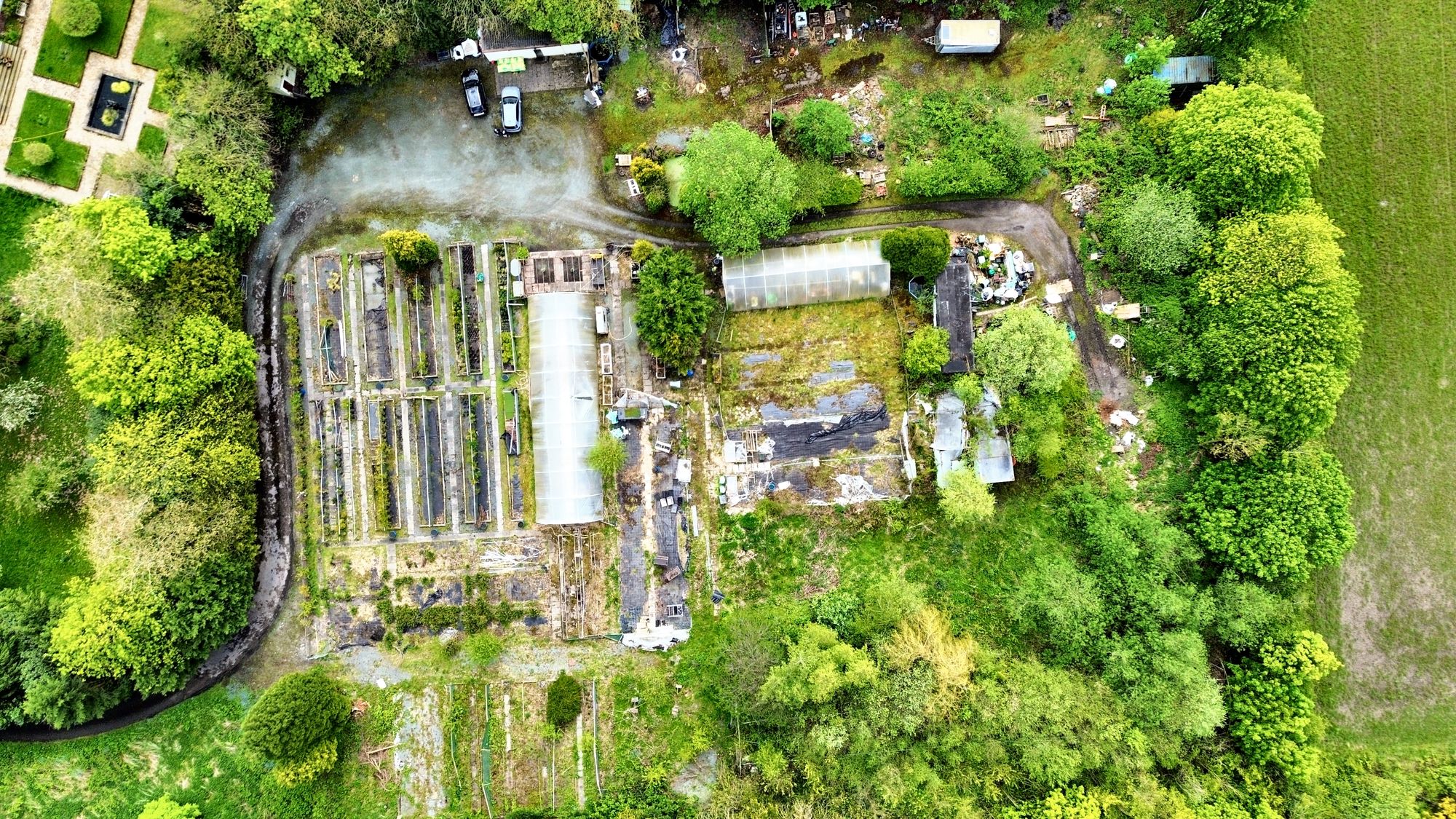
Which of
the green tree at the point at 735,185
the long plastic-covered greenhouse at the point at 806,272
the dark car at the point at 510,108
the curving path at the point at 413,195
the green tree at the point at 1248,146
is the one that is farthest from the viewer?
the curving path at the point at 413,195

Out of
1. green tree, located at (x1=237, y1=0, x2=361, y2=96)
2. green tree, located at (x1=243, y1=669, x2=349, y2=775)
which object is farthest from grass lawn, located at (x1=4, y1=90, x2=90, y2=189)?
green tree, located at (x1=243, y1=669, x2=349, y2=775)

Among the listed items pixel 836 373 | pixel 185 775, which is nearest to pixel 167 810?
pixel 185 775

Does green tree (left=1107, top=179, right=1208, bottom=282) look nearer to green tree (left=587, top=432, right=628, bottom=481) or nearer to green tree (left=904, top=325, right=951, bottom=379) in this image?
green tree (left=904, top=325, right=951, bottom=379)

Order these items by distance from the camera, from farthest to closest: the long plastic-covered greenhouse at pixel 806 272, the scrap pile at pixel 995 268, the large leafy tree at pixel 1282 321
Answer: the scrap pile at pixel 995 268 → the long plastic-covered greenhouse at pixel 806 272 → the large leafy tree at pixel 1282 321

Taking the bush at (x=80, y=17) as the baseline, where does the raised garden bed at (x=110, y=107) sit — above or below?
below

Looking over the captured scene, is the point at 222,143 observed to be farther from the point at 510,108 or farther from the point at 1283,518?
the point at 1283,518

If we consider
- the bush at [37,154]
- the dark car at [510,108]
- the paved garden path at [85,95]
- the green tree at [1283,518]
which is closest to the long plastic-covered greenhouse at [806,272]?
the dark car at [510,108]

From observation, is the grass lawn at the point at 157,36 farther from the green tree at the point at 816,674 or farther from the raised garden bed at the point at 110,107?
the green tree at the point at 816,674
